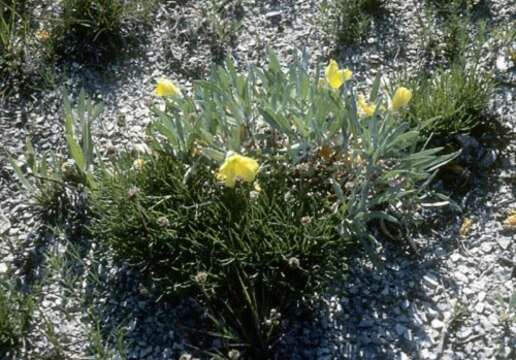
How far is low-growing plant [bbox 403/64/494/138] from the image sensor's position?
341 cm

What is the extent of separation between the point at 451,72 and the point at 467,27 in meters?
0.49

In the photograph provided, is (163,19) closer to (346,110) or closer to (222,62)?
(222,62)

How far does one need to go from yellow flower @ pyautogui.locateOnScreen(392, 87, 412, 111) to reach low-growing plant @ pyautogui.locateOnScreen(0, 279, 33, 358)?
155 centimetres

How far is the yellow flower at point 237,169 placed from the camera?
281 centimetres

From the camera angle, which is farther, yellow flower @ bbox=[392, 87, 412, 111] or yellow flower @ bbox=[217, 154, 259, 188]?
yellow flower @ bbox=[392, 87, 412, 111]

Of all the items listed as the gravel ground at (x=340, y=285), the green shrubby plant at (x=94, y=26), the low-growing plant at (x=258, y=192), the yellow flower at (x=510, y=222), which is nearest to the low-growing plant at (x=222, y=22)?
the gravel ground at (x=340, y=285)

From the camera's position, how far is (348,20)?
3971 millimetres

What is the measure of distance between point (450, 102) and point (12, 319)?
1947 mm

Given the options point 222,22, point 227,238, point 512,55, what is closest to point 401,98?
point 227,238

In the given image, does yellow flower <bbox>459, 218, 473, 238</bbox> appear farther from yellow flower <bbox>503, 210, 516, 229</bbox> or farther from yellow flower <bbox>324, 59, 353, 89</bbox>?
yellow flower <bbox>324, 59, 353, 89</bbox>

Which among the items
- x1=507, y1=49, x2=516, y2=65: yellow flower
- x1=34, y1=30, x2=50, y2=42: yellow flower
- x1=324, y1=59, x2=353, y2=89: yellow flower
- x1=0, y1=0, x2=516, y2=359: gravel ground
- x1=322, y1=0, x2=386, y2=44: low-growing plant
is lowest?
x1=0, y1=0, x2=516, y2=359: gravel ground

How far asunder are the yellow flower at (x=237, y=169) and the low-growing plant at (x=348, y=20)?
4.39 feet

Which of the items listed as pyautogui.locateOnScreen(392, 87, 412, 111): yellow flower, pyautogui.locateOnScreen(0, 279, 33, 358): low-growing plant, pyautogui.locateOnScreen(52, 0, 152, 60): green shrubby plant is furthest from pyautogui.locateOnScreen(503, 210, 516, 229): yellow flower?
pyautogui.locateOnScreen(52, 0, 152, 60): green shrubby plant

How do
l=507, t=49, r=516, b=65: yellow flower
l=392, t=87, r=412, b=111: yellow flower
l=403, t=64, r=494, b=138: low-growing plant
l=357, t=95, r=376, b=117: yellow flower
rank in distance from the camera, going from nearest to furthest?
l=392, t=87, r=412, b=111: yellow flower, l=357, t=95, r=376, b=117: yellow flower, l=403, t=64, r=494, b=138: low-growing plant, l=507, t=49, r=516, b=65: yellow flower
